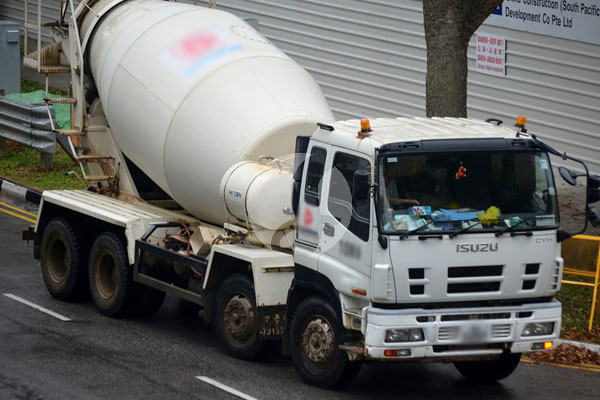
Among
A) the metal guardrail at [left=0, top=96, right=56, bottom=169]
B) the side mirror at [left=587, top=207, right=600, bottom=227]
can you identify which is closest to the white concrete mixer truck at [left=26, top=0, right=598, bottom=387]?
the side mirror at [left=587, top=207, right=600, bottom=227]

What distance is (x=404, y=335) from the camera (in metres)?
9.43

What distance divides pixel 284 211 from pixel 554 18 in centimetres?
955

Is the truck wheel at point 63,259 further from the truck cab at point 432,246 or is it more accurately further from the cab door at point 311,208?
the truck cab at point 432,246

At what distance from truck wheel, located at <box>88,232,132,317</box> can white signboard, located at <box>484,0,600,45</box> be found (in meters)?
9.27

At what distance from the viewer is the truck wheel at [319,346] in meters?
9.93

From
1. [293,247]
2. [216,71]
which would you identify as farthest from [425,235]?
[216,71]

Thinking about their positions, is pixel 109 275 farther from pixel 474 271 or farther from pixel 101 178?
pixel 474 271

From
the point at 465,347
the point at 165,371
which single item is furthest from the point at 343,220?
the point at 165,371

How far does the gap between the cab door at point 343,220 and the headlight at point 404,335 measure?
1.80ft

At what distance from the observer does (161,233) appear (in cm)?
1232

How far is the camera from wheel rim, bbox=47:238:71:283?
1357 cm

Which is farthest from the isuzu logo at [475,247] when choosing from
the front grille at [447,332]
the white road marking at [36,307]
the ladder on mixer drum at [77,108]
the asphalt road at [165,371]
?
the ladder on mixer drum at [77,108]

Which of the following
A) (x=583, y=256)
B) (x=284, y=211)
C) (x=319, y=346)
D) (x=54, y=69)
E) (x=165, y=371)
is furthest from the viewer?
(x=54, y=69)

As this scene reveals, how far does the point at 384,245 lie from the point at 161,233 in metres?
3.75
